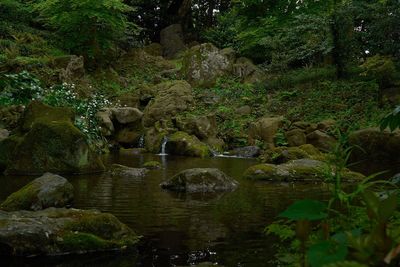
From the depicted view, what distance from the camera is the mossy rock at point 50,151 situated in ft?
36.9

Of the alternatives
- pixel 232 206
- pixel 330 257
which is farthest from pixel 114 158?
pixel 330 257

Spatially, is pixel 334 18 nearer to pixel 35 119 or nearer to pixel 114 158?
pixel 114 158

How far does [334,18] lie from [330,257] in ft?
76.3

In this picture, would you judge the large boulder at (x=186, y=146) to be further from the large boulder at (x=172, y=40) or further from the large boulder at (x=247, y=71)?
the large boulder at (x=172, y=40)

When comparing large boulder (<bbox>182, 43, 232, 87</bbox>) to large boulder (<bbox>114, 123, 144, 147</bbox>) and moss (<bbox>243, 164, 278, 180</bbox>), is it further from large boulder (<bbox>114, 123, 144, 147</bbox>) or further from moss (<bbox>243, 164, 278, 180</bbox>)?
moss (<bbox>243, 164, 278, 180</bbox>)

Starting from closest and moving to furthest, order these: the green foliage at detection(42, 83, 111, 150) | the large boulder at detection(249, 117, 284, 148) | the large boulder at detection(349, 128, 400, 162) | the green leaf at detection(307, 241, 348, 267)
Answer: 1. the green leaf at detection(307, 241, 348, 267)
2. the green foliage at detection(42, 83, 111, 150)
3. the large boulder at detection(349, 128, 400, 162)
4. the large boulder at detection(249, 117, 284, 148)

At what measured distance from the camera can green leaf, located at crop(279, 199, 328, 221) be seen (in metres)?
1.24

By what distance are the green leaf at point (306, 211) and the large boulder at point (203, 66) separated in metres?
26.9

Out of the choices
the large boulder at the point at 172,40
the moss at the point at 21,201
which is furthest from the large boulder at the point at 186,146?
the large boulder at the point at 172,40

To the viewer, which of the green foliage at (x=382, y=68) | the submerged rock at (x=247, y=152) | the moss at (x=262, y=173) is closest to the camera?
the moss at (x=262, y=173)

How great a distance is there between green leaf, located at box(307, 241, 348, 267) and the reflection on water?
3831 millimetres

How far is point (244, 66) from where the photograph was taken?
96.1 feet

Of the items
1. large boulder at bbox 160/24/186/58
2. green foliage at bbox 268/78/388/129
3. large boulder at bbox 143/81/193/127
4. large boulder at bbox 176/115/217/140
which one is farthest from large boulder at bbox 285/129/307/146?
large boulder at bbox 160/24/186/58

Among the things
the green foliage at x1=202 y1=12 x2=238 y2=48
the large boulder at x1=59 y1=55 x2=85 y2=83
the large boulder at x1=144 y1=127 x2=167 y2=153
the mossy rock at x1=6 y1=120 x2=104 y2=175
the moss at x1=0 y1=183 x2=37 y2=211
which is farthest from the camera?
the green foliage at x1=202 y1=12 x2=238 y2=48
